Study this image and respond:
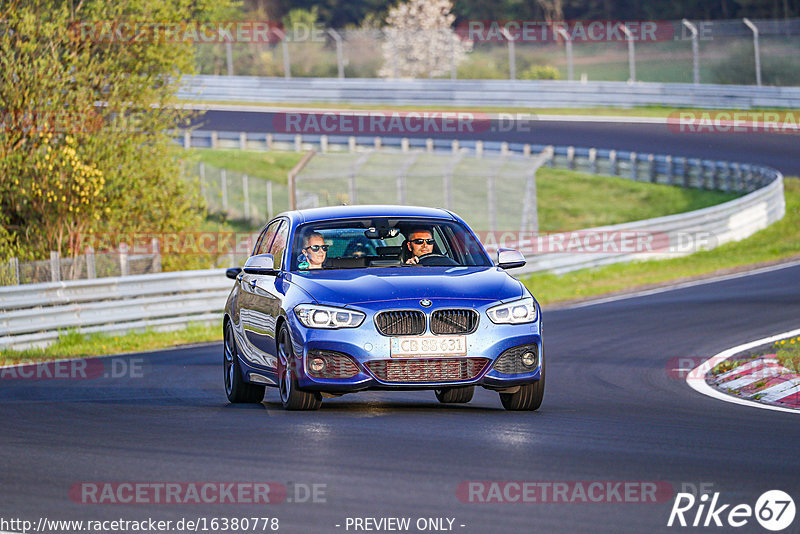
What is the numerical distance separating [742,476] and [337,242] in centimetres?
486

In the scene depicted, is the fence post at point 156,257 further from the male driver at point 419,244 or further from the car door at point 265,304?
the male driver at point 419,244

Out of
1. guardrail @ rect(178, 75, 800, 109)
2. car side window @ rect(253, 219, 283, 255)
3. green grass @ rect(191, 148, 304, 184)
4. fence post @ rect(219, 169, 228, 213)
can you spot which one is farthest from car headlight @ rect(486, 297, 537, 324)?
guardrail @ rect(178, 75, 800, 109)

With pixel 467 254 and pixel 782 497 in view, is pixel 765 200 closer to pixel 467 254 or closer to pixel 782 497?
pixel 467 254

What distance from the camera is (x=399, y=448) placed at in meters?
8.64

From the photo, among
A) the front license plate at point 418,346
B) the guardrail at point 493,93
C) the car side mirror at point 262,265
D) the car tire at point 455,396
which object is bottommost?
the guardrail at point 493,93

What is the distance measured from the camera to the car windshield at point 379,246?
37.1 feet

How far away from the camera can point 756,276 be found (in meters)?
25.3

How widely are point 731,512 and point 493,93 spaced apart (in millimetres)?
46576

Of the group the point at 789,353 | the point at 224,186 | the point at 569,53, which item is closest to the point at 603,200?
the point at 569,53

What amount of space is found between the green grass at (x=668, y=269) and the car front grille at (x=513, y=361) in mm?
14350

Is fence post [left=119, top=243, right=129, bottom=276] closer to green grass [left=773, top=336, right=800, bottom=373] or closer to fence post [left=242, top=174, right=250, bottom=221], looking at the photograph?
green grass [left=773, top=336, right=800, bottom=373]

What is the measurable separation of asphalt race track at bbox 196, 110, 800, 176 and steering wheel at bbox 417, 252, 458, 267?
93.1 ft

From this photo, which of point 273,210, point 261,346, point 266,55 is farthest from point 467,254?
point 266,55

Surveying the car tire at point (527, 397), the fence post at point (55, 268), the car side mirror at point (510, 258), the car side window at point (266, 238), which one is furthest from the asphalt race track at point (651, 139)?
the car tire at point (527, 397)
